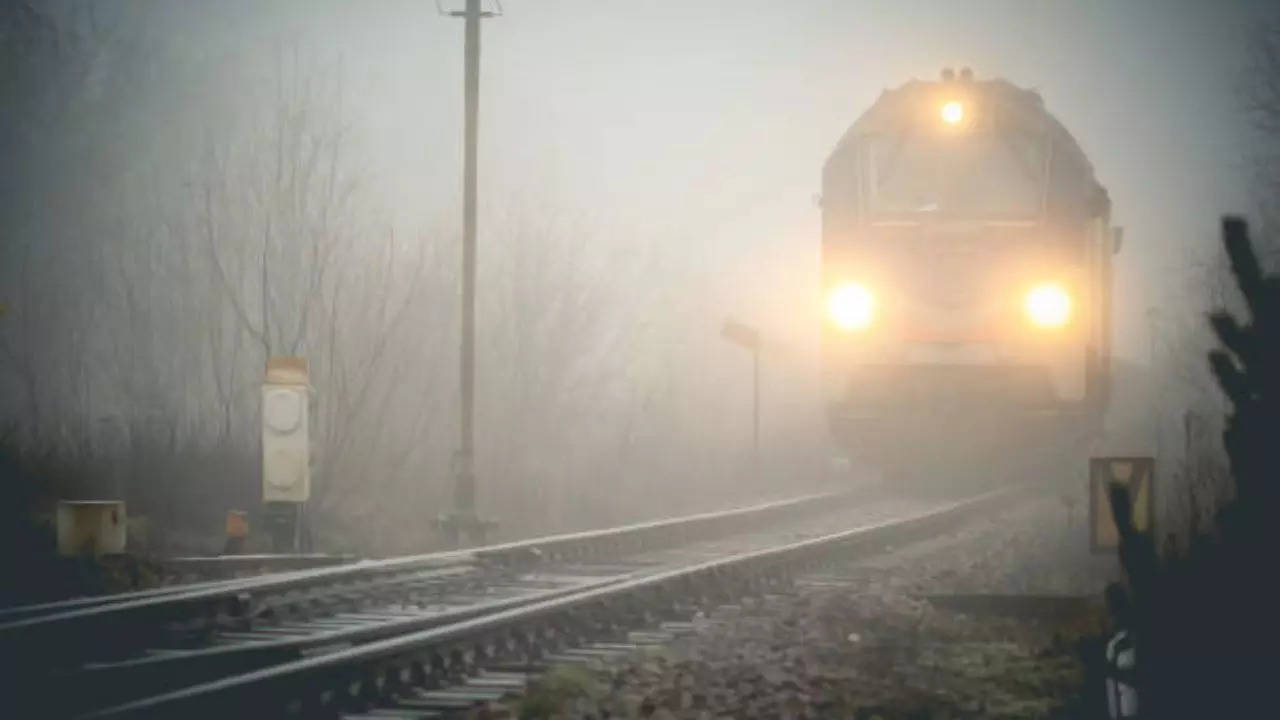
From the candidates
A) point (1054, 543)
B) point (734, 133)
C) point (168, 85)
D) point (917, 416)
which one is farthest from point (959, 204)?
point (734, 133)

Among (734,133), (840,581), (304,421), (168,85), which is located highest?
(734,133)

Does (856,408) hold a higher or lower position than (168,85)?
lower

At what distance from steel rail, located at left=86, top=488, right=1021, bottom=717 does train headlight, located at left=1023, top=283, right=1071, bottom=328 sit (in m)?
5.89

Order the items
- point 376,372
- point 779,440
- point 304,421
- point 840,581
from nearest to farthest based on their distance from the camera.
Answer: point 840,581
point 304,421
point 376,372
point 779,440

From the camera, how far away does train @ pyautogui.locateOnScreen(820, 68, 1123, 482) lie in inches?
726

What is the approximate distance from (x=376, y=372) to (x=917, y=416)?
19.4ft

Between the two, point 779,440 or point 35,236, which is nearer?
point 35,236

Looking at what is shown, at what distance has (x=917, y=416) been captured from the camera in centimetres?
1877

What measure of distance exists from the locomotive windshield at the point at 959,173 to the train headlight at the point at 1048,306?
102cm

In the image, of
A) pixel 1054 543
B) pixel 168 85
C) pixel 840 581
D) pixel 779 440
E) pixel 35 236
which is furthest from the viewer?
pixel 779 440

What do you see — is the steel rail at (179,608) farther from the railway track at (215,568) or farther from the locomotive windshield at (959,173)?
the locomotive windshield at (959,173)

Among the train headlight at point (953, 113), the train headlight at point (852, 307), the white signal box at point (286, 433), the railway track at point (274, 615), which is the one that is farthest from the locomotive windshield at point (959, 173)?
the white signal box at point (286, 433)

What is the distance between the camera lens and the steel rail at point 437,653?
638cm

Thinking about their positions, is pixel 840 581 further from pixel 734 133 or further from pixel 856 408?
pixel 734 133
